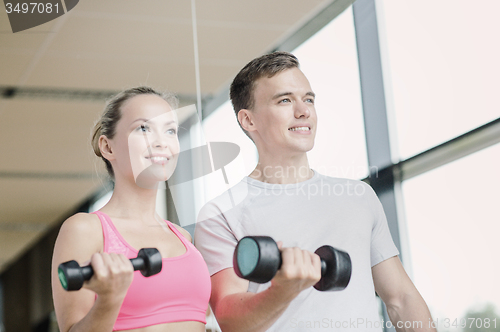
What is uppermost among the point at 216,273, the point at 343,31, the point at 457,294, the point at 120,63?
the point at 120,63

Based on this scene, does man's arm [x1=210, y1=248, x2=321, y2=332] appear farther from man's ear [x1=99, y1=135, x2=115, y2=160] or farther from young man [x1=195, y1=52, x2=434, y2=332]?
man's ear [x1=99, y1=135, x2=115, y2=160]

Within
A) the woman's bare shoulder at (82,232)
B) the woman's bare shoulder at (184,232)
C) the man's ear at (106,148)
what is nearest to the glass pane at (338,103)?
the woman's bare shoulder at (184,232)

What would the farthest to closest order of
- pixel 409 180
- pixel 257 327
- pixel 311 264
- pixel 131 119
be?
pixel 409 180
pixel 131 119
pixel 257 327
pixel 311 264

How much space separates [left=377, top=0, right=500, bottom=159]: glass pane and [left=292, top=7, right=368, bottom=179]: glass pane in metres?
0.10

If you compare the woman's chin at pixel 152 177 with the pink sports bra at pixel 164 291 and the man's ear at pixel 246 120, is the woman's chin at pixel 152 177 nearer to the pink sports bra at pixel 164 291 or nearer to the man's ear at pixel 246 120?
the pink sports bra at pixel 164 291

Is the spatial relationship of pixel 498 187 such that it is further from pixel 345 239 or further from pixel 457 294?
pixel 345 239

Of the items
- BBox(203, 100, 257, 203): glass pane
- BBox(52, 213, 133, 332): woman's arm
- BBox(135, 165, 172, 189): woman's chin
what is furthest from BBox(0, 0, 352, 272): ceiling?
BBox(52, 213, 133, 332): woman's arm

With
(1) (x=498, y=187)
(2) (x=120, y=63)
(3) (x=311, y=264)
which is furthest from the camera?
(2) (x=120, y=63)

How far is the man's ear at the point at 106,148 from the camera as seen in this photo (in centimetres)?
106

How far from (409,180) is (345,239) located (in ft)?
1.64

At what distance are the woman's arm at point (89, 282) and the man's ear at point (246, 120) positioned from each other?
420 mm

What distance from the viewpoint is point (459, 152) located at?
4.62ft

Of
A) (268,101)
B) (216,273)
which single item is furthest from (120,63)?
(216,273)

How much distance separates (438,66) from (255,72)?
21.1 inches
